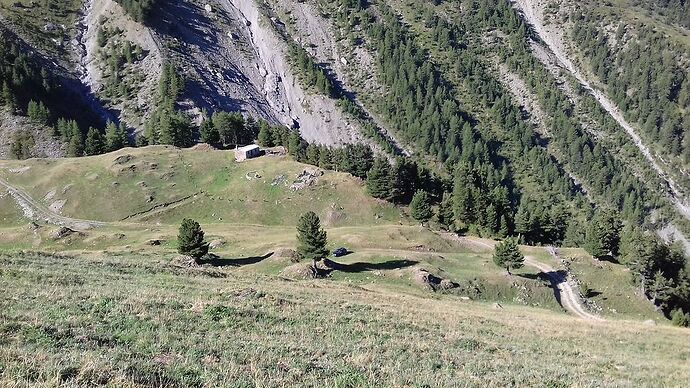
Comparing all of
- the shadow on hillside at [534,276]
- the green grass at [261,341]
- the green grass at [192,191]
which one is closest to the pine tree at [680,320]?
the shadow on hillside at [534,276]

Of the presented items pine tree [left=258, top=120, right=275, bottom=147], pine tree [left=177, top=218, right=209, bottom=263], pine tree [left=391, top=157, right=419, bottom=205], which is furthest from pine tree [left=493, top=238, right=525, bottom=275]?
pine tree [left=258, top=120, right=275, bottom=147]

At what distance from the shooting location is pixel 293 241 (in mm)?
75562

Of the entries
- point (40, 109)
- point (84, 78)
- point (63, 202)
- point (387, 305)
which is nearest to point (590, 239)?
point (387, 305)

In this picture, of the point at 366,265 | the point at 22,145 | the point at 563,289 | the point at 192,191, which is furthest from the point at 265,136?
the point at 563,289

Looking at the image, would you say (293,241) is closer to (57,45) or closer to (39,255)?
(39,255)

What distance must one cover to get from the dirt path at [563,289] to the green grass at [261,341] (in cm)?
2749

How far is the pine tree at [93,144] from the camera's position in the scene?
125 metres

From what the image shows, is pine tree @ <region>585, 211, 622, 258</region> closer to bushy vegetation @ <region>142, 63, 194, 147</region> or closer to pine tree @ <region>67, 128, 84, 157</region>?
bushy vegetation @ <region>142, 63, 194, 147</region>

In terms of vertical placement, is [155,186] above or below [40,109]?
below

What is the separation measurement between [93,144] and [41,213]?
3659 centimetres

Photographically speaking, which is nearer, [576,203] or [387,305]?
[387,305]

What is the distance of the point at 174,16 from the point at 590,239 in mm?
186268

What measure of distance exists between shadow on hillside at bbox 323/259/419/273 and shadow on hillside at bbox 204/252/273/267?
9814 millimetres

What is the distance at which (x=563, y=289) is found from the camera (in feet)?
233
